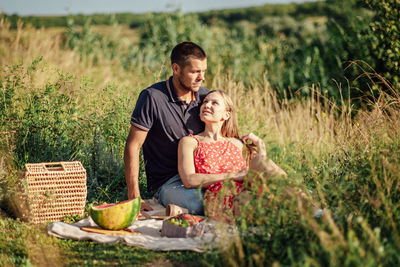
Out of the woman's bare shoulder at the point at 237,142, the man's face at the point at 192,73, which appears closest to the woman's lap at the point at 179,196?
the woman's bare shoulder at the point at 237,142

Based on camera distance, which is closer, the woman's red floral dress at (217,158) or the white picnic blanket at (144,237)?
the white picnic blanket at (144,237)

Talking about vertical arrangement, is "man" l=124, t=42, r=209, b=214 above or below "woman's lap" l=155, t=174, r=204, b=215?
above

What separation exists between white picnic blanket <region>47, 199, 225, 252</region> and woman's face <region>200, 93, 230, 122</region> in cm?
106

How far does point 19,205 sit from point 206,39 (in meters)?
8.47

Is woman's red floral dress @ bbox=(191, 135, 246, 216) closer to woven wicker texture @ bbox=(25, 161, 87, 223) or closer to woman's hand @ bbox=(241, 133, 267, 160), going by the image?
woman's hand @ bbox=(241, 133, 267, 160)

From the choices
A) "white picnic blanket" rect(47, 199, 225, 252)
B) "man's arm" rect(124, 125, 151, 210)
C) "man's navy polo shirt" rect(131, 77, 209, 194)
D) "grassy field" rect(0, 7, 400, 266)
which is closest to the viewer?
"grassy field" rect(0, 7, 400, 266)

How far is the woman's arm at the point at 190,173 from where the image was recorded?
13.3 feet

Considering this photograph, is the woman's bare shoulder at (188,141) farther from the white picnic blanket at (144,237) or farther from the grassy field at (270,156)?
the grassy field at (270,156)

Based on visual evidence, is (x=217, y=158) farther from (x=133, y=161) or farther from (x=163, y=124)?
(x=133, y=161)

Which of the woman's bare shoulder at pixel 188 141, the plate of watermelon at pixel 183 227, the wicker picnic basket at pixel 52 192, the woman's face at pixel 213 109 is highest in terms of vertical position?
the woman's face at pixel 213 109

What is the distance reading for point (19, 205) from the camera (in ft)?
13.5

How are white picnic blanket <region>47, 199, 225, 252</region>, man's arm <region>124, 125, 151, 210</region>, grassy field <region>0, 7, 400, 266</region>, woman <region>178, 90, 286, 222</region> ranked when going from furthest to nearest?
man's arm <region>124, 125, 151, 210</region> < woman <region>178, 90, 286, 222</region> < white picnic blanket <region>47, 199, 225, 252</region> < grassy field <region>0, 7, 400, 266</region>

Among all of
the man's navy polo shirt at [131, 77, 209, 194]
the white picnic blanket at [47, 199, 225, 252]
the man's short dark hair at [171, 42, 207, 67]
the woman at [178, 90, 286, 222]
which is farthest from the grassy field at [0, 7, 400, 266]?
the man's short dark hair at [171, 42, 207, 67]

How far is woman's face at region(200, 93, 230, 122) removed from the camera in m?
4.41
